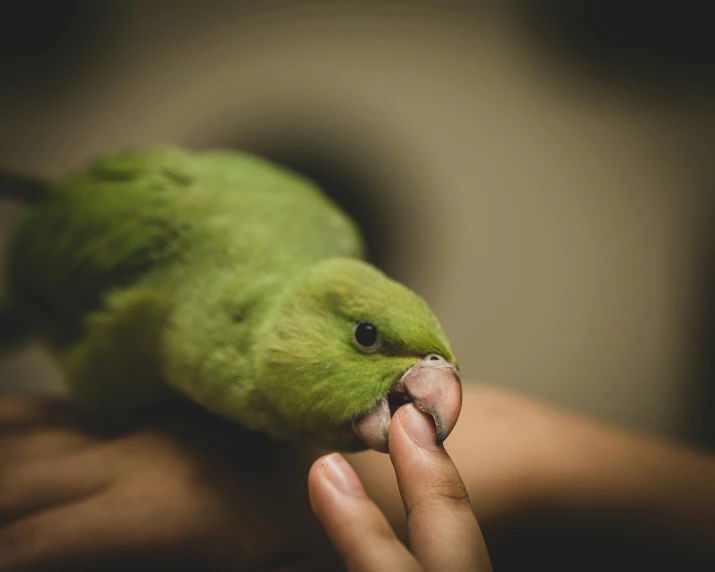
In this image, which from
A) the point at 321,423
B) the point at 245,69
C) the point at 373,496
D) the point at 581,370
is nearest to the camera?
the point at 373,496

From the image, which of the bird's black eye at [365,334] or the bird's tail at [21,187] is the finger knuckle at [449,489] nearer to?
the bird's black eye at [365,334]

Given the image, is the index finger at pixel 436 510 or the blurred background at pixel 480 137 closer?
the index finger at pixel 436 510

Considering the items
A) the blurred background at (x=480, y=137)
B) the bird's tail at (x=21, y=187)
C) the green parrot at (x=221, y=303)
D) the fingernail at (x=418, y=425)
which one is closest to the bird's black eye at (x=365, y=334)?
the green parrot at (x=221, y=303)

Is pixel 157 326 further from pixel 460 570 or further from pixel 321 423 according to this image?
pixel 460 570

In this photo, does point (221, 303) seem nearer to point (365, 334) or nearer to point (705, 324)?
point (365, 334)

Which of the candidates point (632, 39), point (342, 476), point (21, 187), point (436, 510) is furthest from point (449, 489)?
point (21, 187)

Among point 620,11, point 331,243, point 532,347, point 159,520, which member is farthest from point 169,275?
point 620,11

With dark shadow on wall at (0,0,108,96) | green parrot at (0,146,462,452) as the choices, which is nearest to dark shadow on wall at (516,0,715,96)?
green parrot at (0,146,462,452)
